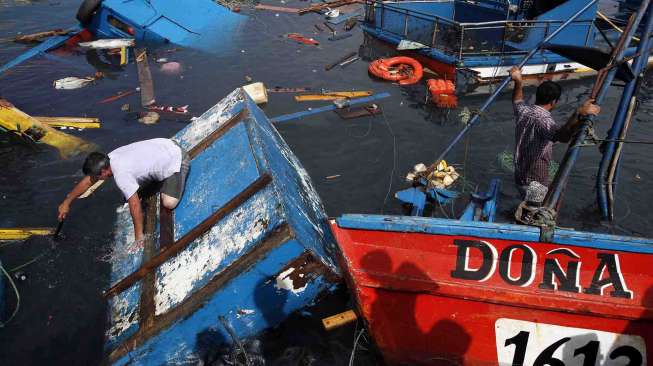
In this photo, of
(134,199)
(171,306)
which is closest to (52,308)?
(134,199)

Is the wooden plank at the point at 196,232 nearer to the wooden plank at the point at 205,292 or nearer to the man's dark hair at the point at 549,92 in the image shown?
the wooden plank at the point at 205,292

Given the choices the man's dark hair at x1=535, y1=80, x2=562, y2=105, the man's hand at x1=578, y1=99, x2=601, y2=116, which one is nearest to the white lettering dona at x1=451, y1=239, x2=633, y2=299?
the man's hand at x1=578, y1=99, x2=601, y2=116

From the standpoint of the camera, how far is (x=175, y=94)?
1168 cm

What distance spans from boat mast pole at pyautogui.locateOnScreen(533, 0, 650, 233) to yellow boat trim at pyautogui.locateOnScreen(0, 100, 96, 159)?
892 centimetres

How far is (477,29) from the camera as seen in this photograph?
1298cm

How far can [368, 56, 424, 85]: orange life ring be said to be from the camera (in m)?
12.5

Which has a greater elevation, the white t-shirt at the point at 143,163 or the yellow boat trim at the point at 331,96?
the white t-shirt at the point at 143,163

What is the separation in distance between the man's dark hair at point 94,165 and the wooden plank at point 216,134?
3.71ft

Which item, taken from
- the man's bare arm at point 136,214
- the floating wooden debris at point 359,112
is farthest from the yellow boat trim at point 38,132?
the floating wooden debris at point 359,112

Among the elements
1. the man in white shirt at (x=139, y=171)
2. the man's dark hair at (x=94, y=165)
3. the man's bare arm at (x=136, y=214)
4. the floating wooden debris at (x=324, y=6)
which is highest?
the man's dark hair at (x=94, y=165)

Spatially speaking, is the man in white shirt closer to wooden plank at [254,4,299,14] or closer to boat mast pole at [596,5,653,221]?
boat mast pole at [596,5,653,221]

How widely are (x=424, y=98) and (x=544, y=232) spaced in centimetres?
867

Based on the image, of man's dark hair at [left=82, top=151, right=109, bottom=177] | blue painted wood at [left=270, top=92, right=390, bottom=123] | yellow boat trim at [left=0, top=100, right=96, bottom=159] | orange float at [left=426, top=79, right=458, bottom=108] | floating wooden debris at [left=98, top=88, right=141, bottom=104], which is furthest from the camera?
floating wooden debris at [left=98, top=88, right=141, bottom=104]

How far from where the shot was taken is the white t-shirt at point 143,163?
463 cm
